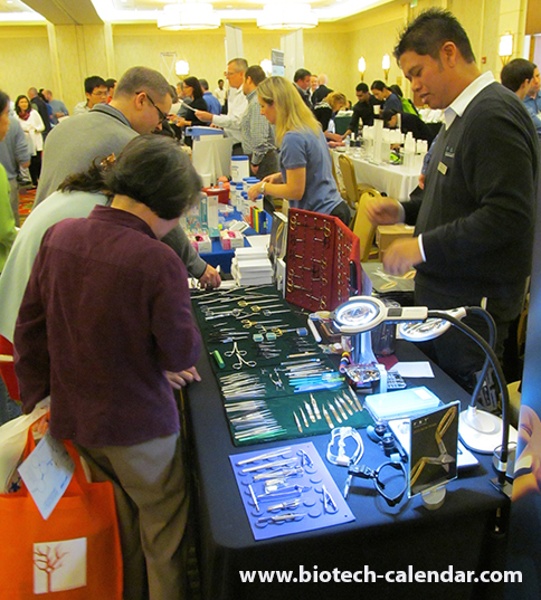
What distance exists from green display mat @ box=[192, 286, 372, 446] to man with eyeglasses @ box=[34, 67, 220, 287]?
29cm

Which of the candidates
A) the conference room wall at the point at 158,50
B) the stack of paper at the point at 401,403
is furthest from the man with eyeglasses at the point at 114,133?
the conference room wall at the point at 158,50

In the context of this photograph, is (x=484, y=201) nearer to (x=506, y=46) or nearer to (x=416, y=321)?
(x=416, y=321)

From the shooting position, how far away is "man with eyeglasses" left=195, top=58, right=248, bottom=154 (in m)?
5.56

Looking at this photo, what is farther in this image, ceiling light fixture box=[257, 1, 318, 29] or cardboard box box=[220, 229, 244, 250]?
ceiling light fixture box=[257, 1, 318, 29]

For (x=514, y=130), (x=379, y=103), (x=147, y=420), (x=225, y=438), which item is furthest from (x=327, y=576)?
(x=379, y=103)

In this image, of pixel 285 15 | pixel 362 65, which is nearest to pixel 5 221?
pixel 285 15

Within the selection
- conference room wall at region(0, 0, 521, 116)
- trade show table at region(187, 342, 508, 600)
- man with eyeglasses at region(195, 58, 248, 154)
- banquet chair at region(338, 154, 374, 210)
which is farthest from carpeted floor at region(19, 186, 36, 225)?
trade show table at region(187, 342, 508, 600)

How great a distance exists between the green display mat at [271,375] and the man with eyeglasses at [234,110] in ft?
11.2

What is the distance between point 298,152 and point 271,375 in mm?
1544

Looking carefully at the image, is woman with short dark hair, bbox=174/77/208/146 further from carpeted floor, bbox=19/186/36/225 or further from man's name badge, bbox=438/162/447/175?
man's name badge, bbox=438/162/447/175

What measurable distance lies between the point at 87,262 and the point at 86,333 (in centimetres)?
17

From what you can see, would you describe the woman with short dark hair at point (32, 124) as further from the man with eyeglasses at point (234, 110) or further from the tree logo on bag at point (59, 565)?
the tree logo on bag at point (59, 565)

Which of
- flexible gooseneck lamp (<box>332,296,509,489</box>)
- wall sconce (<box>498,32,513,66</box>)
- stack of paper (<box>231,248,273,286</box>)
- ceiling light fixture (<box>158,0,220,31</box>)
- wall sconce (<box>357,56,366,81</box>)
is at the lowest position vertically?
stack of paper (<box>231,248,273,286</box>)

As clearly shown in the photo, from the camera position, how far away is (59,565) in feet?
4.88
